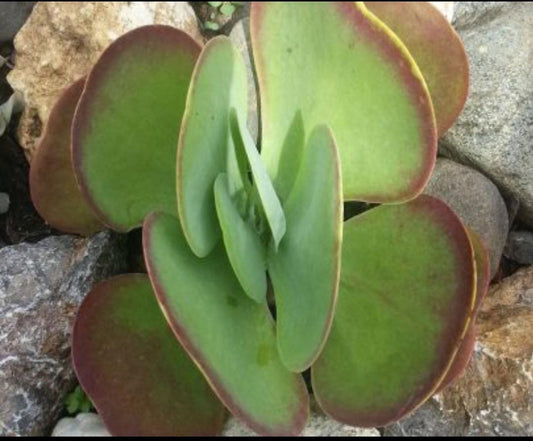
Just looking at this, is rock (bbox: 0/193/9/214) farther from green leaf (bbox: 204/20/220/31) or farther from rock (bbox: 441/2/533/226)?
rock (bbox: 441/2/533/226)

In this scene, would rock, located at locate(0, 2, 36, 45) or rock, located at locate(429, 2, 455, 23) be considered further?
rock, located at locate(0, 2, 36, 45)

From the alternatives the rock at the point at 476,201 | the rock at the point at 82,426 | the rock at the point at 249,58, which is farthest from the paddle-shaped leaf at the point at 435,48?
the rock at the point at 82,426

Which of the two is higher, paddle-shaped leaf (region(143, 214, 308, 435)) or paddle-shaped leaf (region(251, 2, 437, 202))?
paddle-shaped leaf (region(251, 2, 437, 202))

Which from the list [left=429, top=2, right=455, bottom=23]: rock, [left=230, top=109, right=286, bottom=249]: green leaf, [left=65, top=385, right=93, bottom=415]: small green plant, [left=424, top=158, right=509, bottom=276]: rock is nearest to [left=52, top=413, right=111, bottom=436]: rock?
[left=65, top=385, right=93, bottom=415]: small green plant

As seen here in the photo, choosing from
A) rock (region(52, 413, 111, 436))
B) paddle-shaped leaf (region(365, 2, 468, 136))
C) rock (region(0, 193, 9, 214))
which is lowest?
rock (region(52, 413, 111, 436))

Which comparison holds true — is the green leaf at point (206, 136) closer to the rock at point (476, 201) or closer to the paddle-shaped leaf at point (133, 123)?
the paddle-shaped leaf at point (133, 123)

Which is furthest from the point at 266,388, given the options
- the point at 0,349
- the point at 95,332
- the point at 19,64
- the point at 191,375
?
the point at 19,64

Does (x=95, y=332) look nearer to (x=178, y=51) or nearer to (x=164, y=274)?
(x=164, y=274)
